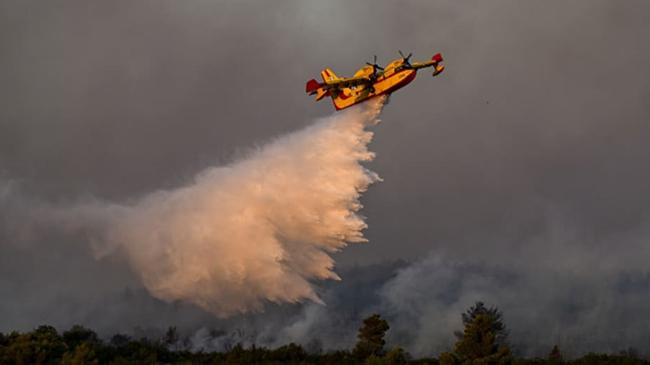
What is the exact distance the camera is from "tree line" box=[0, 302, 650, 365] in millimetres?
69812

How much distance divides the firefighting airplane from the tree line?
28.0 metres

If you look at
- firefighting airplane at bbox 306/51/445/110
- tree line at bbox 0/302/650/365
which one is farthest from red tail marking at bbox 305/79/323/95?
tree line at bbox 0/302/650/365

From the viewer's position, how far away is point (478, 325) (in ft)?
234

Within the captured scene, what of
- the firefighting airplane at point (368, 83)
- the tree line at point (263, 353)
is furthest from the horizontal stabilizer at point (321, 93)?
the tree line at point (263, 353)

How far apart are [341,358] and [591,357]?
3093cm

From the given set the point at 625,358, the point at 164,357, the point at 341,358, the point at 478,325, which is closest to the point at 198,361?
the point at 164,357

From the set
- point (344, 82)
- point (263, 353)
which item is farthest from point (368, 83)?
point (263, 353)

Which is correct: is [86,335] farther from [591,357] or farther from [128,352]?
[591,357]

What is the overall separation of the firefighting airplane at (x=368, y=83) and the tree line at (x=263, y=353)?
28.0 metres

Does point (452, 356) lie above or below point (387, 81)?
below

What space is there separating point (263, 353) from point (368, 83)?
115ft

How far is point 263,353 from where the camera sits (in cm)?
8356

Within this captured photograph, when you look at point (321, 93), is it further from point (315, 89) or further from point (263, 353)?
point (263, 353)

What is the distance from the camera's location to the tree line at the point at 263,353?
69.8 m
